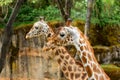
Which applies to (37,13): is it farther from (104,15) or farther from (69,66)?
(69,66)

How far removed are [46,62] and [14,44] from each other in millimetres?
1229

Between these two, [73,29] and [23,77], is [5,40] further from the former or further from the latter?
[23,77]

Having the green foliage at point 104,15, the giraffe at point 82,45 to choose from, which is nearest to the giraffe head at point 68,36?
the giraffe at point 82,45

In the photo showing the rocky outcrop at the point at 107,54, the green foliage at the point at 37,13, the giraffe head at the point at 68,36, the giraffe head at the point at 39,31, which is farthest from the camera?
the green foliage at the point at 37,13

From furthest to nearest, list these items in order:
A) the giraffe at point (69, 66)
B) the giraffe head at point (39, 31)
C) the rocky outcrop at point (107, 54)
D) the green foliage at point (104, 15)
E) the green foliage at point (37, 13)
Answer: the green foliage at point (37, 13)
the green foliage at point (104, 15)
the rocky outcrop at point (107, 54)
the giraffe head at point (39, 31)
the giraffe at point (69, 66)

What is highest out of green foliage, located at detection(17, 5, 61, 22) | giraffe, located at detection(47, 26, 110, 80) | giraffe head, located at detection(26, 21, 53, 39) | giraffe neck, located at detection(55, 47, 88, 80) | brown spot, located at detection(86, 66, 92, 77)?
giraffe, located at detection(47, 26, 110, 80)

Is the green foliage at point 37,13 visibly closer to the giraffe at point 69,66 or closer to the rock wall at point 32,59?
the rock wall at point 32,59

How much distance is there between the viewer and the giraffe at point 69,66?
5556 millimetres

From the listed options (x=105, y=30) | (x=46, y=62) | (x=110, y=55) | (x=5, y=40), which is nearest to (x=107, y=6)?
(x=105, y=30)

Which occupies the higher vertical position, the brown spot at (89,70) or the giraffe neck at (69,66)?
the brown spot at (89,70)

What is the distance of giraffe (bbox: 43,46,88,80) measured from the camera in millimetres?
5556

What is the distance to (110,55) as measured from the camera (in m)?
9.72

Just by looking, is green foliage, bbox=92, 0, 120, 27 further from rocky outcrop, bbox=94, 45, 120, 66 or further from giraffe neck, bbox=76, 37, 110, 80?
giraffe neck, bbox=76, 37, 110, 80

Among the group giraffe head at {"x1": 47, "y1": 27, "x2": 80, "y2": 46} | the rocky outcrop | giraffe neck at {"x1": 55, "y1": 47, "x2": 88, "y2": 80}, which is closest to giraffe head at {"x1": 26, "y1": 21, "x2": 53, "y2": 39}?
giraffe neck at {"x1": 55, "y1": 47, "x2": 88, "y2": 80}
